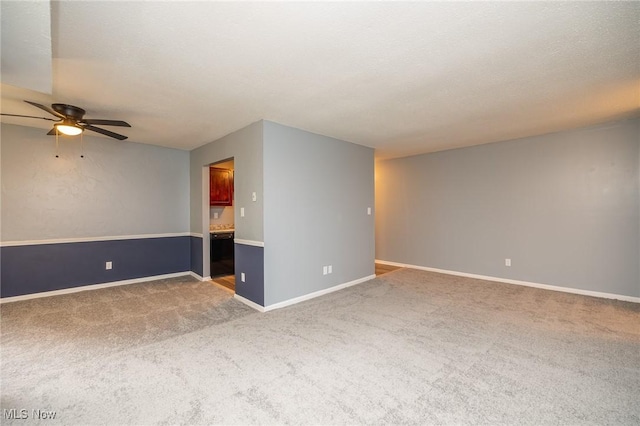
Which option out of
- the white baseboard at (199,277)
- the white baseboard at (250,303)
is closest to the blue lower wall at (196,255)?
the white baseboard at (199,277)

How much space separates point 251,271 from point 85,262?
3.01 metres

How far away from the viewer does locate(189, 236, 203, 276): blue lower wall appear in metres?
5.17

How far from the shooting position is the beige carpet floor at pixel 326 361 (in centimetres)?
175

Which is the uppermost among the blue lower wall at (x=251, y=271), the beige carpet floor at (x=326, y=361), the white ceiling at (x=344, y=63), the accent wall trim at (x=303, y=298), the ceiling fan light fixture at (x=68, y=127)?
the white ceiling at (x=344, y=63)

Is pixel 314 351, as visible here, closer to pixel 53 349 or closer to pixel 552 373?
pixel 552 373

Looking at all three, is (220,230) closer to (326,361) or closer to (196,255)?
(196,255)

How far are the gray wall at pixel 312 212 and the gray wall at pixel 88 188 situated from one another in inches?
112

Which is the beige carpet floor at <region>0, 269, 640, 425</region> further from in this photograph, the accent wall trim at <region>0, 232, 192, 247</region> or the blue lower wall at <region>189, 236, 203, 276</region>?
the blue lower wall at <region>189, 236, 203, 276</region>

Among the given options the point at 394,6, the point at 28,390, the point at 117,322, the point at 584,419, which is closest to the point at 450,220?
the point at 584,419

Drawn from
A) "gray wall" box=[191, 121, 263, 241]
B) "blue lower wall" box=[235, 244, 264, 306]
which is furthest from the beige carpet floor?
"gray wall" box=[191, 121, 263, 241]

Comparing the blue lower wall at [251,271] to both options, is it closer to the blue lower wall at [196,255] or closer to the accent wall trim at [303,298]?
the accent wall trim at [303,298]

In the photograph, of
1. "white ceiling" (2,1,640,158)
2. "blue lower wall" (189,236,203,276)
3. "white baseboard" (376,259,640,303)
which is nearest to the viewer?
"white ceiling" (2,1,640,158)

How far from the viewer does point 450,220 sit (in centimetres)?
551

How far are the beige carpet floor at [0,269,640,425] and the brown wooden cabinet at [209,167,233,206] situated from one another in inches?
92.4
